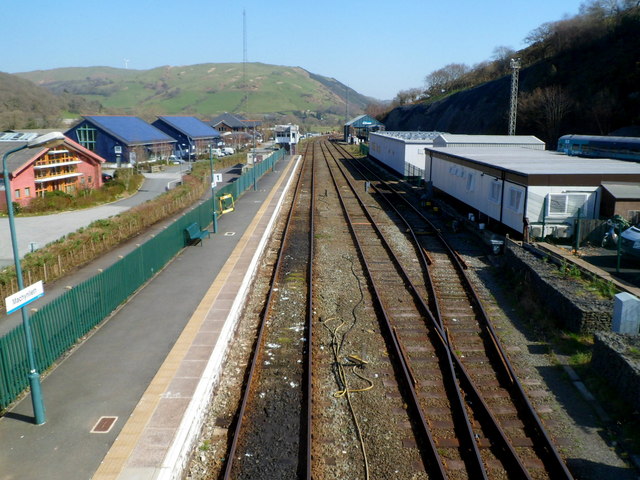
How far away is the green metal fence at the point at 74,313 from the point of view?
8.88 meters

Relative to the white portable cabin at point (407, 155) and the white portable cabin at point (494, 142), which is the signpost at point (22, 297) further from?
the white portable cabin at point (494, 142)

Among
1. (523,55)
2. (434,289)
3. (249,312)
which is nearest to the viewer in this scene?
(249,312)

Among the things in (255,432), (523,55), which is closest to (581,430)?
(255,432)

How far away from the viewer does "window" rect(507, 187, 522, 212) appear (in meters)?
20.0

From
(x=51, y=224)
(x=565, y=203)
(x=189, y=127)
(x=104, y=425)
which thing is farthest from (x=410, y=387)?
(x=189, y=127)

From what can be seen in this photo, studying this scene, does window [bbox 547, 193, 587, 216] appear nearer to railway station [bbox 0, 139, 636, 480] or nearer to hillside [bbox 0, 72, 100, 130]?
railway station [bbox 0, 139, 636, 480]

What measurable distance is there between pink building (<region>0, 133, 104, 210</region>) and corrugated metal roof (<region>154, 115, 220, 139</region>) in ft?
102

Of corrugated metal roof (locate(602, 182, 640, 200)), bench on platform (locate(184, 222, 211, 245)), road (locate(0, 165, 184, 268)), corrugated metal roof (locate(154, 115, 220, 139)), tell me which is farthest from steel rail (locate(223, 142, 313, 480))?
corrugated metal roof (locate(154, 115, 220, 139))

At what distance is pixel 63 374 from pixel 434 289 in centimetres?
1002

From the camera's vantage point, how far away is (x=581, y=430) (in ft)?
28.9

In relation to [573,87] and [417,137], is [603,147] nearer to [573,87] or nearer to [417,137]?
[417,137]

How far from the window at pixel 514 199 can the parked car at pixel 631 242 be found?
404 cm

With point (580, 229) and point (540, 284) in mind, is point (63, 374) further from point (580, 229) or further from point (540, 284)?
point (580, 229)

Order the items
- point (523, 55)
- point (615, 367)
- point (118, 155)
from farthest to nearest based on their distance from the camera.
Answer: point (523, 55), point (118, 155), point (615, 367)
